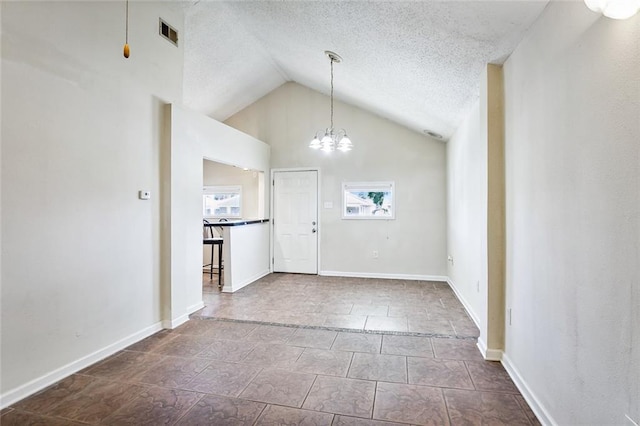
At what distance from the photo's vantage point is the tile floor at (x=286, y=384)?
6.28ft

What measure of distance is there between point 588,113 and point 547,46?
652 millimetres

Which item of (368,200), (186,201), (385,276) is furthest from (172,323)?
(368,200)

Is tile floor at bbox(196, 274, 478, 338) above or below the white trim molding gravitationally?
below

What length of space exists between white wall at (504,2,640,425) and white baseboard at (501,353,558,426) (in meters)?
0.02

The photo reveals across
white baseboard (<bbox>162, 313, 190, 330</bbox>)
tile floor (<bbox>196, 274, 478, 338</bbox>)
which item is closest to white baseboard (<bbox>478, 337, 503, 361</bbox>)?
tile floor (<bbox>196, 274, 478, 338</bbox>)

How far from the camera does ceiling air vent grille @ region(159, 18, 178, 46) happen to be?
3.39 meters

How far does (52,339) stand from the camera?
2.30 m

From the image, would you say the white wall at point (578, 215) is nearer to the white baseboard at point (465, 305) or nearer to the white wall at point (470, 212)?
the white wall at point (470, 212)

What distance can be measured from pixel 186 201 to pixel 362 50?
250cm

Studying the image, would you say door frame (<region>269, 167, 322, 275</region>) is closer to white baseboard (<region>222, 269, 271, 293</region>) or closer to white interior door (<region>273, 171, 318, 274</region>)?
white interior door (<region>273, 171, 318, 274</region>)

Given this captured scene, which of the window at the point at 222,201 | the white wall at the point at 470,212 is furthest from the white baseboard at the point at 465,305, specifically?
the window at the point at 222,201

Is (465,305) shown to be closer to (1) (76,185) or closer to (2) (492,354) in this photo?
(2) (492,354)

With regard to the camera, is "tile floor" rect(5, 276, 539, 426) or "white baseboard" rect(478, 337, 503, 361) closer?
"tile floor" rect(5, 276, 539, 426)

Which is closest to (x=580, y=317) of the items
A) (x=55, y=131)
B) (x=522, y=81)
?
(x=522, y=81)
